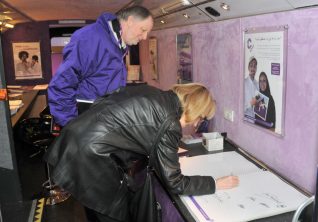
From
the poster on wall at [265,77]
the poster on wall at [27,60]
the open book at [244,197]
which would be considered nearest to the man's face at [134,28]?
the poster on wall at [265,77]

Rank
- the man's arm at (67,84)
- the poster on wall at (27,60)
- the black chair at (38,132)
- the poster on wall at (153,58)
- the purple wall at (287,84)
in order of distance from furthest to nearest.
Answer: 1. the poster on wall at (27,60)
2. the poster on wall at (153,58)
3. the black chair at (38,132)
4. the man's arm at (67,84)
5. the purple wall at (287,84)

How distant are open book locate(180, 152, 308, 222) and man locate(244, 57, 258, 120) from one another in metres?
0.31

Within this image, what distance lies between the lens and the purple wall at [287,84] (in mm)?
1325

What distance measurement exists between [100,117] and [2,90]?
138 centimetres

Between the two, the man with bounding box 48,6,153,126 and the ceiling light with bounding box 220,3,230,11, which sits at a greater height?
the ceiling light with bounding box 220,3,230,11

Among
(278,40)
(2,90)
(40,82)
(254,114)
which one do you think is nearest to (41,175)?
(2,90)

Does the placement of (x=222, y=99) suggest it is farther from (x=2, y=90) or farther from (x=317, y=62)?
(x=2, y=90)

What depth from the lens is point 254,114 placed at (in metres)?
1.75

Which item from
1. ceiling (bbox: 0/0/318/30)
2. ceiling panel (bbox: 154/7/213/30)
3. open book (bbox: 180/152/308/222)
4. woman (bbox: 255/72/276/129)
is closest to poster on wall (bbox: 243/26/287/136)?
woman (bbox: 255/72/276/129)

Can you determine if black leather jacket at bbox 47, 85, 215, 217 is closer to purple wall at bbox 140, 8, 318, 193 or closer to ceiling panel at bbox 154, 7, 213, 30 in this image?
purple wall at bbox 140, 8, 318, 193

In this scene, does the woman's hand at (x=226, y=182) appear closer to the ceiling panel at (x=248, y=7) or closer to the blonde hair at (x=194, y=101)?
the blonde hair at (x=194, y=101)

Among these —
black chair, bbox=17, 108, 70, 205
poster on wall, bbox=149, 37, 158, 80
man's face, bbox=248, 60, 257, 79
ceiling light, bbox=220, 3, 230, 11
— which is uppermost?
ceiling light, bbox=220, 3, 230, 11

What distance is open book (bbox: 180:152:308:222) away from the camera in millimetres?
1204

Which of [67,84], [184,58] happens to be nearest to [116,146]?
[67,84]
